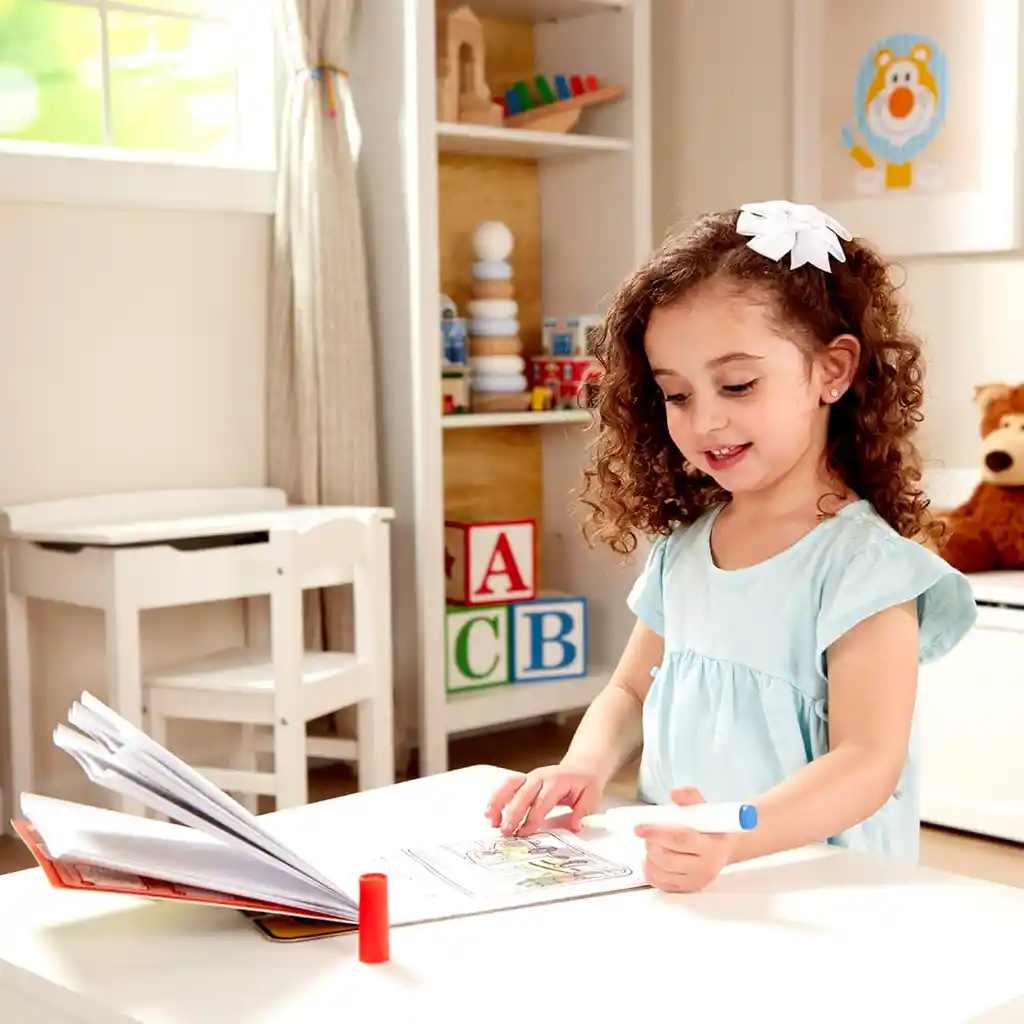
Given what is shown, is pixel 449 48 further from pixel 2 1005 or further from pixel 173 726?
pixel 2 1005

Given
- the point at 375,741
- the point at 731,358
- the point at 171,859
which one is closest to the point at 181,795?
the point at 171,859

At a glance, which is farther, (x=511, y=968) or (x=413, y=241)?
(x=413, y=241)

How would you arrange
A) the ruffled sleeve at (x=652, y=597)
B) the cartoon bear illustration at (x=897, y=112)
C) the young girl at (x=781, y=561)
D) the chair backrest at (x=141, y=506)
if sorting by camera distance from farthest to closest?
the cartoon bear illustration at (x=897, y=112) → the chair backrest at (x=141, y=506) → the ruffled sleeve at (x=652, y=597) → the young girl at (x=781, y=561)

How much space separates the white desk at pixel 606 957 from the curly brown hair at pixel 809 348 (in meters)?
0.43

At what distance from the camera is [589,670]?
3385 millimetres

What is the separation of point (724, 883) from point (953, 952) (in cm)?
17

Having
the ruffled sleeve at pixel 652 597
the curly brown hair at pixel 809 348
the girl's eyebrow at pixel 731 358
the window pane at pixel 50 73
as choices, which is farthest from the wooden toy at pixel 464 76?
the girl's eyebrow at pixel 731 358

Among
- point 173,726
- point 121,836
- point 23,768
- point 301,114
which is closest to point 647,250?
point 301,114

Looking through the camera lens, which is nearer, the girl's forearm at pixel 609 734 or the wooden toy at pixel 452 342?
the girl's forearm at pixel 609 734

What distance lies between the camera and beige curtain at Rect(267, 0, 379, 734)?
2.95m

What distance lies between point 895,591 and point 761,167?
8.27ft

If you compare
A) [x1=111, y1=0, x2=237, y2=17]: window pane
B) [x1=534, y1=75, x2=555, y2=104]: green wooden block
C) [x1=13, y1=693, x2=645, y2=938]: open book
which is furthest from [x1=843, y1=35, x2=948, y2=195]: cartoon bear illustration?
[x1=13, y1=693, x2=645, y2=938]: open book

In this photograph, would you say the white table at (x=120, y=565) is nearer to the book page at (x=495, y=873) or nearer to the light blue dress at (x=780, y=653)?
the light blue dress at (x=780, y=653)

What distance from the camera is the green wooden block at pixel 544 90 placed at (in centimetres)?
329
